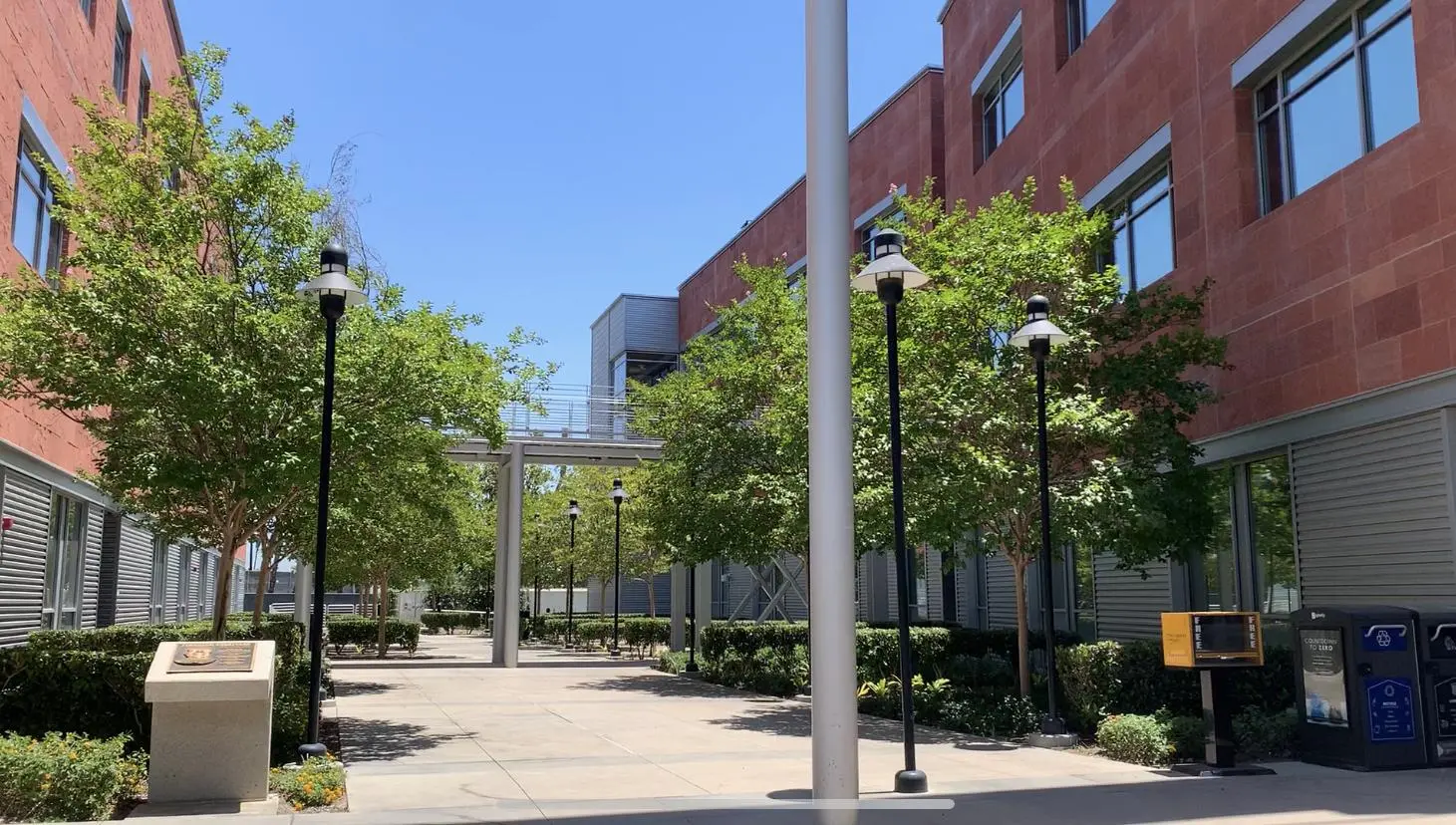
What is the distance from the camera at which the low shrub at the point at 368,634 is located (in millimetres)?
35625

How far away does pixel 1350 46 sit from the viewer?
1423 cm

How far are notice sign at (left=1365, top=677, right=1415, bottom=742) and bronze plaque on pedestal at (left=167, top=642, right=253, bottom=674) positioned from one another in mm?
10080

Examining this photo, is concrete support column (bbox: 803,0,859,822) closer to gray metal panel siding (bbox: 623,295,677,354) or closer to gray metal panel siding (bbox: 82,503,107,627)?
gray metal panel siding (bbox: 82,503,107,627)

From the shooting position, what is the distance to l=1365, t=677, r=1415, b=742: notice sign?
35.3 feet

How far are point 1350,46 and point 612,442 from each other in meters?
22.2

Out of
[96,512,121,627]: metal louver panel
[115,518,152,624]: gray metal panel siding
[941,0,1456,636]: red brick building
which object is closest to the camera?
[941,0,1456,636]: red brick building

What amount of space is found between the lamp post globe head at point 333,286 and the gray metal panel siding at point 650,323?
37.2 meters

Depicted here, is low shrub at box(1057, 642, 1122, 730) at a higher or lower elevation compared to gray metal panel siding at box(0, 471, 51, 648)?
lower

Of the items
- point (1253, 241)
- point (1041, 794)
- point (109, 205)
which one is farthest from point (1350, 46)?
point (109, 205)

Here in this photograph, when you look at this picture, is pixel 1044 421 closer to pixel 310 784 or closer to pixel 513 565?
pixel 310 784

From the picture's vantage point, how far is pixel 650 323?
1927 inches

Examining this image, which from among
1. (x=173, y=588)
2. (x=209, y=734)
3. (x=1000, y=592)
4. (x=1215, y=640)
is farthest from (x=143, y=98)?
(x=1215, y=640)

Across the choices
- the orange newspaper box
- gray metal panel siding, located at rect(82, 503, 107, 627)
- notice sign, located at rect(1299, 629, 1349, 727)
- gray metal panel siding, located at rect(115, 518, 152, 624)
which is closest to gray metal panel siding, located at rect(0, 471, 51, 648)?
gray metal panel siding, located at rect(82, 503, 107, 627)

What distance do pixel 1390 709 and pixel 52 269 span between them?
17.8 meters
